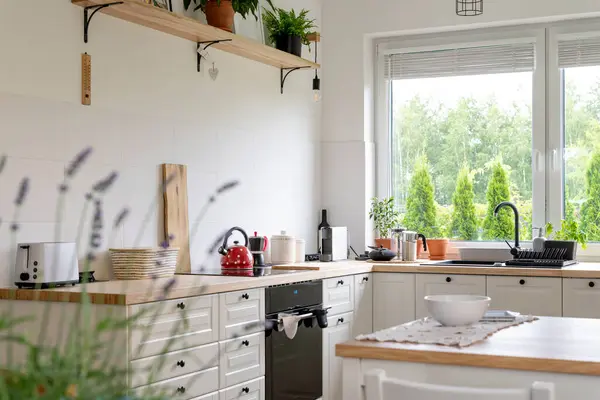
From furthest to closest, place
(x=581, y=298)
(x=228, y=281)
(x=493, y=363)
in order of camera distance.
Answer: (x=581, y=298) → (x=228, y=281) → (x=493, y=363)

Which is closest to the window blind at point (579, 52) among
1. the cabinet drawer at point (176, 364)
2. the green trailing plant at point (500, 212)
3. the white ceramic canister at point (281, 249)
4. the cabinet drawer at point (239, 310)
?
the green trailing plant at point (500, 212)

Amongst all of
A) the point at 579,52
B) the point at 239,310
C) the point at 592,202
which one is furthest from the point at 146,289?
the point at 579,52

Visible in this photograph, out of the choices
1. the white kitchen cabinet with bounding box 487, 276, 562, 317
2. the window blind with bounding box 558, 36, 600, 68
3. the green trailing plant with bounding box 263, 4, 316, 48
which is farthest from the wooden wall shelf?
the white kitchen cabinet with bounding box 487, 276, 562, 317

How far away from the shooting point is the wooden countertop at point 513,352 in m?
1.75

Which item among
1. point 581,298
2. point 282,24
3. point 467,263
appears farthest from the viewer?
point 467,263

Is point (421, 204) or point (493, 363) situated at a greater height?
point (421, 204)

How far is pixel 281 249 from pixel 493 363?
113 inches

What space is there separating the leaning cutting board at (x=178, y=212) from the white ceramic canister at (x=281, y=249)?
0.68 metres

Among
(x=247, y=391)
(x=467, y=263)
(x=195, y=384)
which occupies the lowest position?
(x=247, y=391)

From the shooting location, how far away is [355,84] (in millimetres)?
5543

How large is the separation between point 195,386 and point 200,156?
1.49 meters

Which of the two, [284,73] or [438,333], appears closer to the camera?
[438,333]

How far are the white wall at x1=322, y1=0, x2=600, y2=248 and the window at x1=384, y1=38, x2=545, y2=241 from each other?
0.20m

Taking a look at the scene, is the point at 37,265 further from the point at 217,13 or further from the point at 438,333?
the point at 217,13
